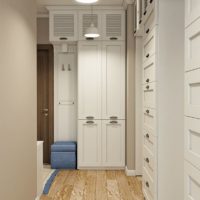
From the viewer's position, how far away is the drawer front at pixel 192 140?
1.67m

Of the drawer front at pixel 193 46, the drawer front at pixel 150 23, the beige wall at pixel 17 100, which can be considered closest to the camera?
the drawer front at pixel 193 46

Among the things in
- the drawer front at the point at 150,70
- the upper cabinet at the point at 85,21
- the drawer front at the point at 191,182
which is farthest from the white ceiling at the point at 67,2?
the drawer front at the point at 191,182

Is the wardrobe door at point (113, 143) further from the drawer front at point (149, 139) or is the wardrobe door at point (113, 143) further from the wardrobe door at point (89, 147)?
the drawer front at point (149, 139)

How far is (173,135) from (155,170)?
0.37 m

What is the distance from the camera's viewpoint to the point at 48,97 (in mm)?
5719

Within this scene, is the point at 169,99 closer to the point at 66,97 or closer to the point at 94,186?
the point at 94,186

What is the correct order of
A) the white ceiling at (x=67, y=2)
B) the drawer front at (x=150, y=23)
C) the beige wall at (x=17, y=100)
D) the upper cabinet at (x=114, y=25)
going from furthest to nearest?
the upper cabinet at (x=114, y=25) < the white ceiling at (x=67, y=2) < the drawer front at (x=150, y=23) < the beige wall at (x=17, y=100)

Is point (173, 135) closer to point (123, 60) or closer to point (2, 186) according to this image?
point (2, 186)

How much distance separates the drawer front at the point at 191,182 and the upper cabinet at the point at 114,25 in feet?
12.0

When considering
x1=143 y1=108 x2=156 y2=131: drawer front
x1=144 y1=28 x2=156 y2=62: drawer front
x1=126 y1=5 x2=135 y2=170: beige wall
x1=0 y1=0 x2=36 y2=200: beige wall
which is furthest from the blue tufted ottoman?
x1=144 y1=28 x2=156 y2=62: drawer front

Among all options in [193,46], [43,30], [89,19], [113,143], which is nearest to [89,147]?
[113,143]

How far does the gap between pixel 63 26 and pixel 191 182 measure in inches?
160

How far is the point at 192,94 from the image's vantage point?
1.77 meters

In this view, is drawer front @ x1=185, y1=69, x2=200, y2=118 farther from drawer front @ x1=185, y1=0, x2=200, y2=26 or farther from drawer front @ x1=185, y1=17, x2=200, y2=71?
drawer front @ x1=185, y1=0, x2=200, y2=26
